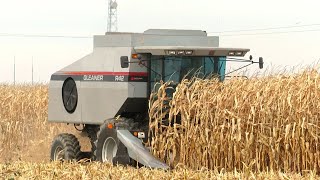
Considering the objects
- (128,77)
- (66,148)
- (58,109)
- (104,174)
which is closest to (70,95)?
(58,109)

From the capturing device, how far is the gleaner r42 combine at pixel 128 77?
1196 cm

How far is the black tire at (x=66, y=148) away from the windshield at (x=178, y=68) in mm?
2309

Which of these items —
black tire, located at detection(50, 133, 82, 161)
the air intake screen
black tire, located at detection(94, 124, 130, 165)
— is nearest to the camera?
black tire, located at detection(94, 124, 130, 165)

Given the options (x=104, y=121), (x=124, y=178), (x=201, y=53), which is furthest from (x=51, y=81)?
(x=124, y=178)

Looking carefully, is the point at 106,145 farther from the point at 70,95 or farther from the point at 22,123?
the point at 22,123

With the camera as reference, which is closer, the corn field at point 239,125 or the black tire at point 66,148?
the corn field at point 239,125


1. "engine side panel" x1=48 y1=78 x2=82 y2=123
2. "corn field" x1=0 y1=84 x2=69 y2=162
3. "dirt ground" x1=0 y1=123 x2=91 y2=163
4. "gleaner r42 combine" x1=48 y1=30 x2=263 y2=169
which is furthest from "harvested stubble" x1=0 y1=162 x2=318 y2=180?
"corn field" x1=0 y1=84 x2=69 y2=162

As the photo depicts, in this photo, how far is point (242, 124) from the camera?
11.1 meters

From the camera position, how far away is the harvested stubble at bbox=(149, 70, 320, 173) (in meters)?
10.7

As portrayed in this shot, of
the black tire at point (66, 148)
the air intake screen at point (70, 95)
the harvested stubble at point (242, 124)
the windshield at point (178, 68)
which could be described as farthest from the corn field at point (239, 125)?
the air intake screen at point (70, 95)

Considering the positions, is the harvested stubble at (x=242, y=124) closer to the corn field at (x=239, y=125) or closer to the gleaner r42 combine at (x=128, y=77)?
the corn field at (x=239, y=125)

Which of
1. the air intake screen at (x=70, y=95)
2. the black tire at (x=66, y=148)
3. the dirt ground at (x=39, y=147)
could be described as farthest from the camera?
the dirt ground at (x=39, y=147)

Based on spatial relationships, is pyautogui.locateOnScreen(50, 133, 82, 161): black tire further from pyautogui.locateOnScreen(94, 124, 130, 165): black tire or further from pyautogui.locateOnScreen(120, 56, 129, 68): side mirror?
pyautogui.locateOnScreen(120, 56, 129, 68): side mirror

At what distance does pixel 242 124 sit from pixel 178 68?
1.85 m
